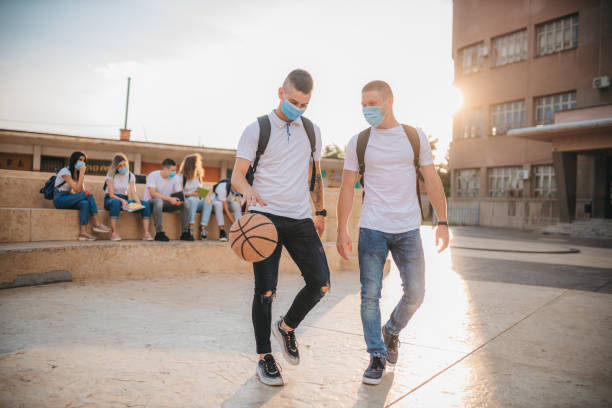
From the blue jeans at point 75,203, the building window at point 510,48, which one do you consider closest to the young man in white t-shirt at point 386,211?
the blue jeans at point 75,203

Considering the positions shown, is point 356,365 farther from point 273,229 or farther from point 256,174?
point 256,174

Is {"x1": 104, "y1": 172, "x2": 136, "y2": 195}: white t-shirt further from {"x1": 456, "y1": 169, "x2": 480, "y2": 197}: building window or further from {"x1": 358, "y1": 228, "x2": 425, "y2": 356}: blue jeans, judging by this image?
{"x1": 456, "y1": 169, "x2": 480, "y2": 197}: building window

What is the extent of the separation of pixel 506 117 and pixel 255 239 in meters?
27.8

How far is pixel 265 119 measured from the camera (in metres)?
3.00

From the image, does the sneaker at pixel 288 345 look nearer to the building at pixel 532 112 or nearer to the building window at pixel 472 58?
the building at pixel 532 112

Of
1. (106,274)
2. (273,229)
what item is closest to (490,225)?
(106,274)

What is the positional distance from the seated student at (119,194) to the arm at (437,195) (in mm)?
4903

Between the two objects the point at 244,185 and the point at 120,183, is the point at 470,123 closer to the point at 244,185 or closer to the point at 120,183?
the point at 120,183

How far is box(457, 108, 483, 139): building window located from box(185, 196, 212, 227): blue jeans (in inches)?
970

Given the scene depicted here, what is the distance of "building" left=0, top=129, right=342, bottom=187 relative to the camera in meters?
23.3

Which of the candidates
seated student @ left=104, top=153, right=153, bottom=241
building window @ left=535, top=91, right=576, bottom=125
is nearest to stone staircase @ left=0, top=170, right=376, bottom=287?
seated student @ left=104, top=153, right=153, bottom=241

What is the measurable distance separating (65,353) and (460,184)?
29.7 m

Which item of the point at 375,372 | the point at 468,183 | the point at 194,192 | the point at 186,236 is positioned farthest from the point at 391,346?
the point at 468,183

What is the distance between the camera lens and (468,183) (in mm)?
29734
